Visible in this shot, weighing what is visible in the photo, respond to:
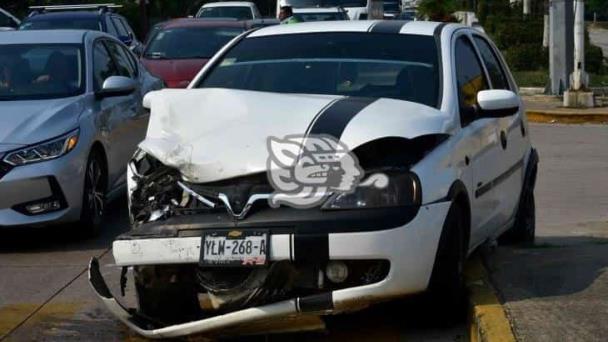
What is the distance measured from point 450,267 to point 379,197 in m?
0.59

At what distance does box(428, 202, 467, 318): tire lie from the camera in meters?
6.03

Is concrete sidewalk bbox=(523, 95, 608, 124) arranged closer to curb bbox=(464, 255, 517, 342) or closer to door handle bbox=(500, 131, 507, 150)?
door handle bbox=(500, 131, 507, 150)

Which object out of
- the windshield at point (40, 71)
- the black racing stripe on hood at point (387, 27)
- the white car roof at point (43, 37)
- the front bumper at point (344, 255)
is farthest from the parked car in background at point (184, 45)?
the front bumper at point (344, 255)

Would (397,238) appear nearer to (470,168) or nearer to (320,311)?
(320,311)

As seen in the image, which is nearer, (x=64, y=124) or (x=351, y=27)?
(x=351, y=27)

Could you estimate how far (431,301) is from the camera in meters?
6.27

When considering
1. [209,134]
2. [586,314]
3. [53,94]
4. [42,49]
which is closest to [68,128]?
[53,94]

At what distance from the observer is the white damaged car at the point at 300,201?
5742mm

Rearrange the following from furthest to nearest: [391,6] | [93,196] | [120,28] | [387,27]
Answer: [391,6], [120,28], [93,196], [387,27]

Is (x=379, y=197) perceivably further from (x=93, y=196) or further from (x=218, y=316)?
(x=93, y=196)

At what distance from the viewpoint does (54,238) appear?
9.64 m

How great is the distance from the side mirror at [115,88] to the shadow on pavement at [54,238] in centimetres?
107

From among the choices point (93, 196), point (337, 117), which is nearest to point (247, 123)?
point (337, 117)

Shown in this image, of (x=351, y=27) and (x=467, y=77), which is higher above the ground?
(x=351, y=27)
